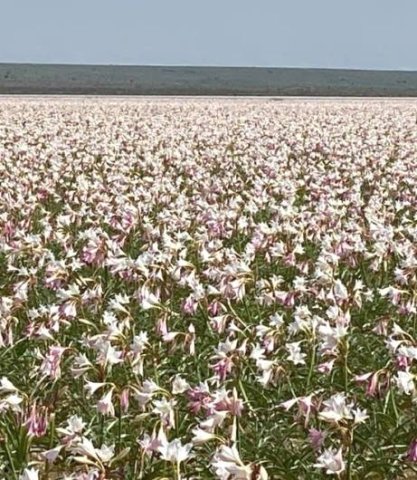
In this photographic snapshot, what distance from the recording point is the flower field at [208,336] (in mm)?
4520

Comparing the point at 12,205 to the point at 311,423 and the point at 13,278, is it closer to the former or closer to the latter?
the point at 13,278

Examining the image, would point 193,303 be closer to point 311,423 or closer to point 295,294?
point 295,294

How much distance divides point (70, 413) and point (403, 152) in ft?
53.0

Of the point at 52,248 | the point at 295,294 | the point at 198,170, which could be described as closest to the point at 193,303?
the point at 295,294

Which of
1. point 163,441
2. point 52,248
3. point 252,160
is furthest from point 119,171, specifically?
point 163,441

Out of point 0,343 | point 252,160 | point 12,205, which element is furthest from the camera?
point 252,160

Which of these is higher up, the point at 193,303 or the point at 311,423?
the point at 193,303

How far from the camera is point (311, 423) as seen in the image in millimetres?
5469

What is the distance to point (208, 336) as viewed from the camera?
290 inches

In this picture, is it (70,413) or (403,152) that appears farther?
(403,152)

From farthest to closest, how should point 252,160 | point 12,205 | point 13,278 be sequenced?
point 252,160
point 12,205
point 13,278

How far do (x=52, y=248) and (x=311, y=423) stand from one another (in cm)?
550

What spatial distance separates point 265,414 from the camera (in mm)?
5945

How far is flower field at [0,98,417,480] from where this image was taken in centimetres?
452
